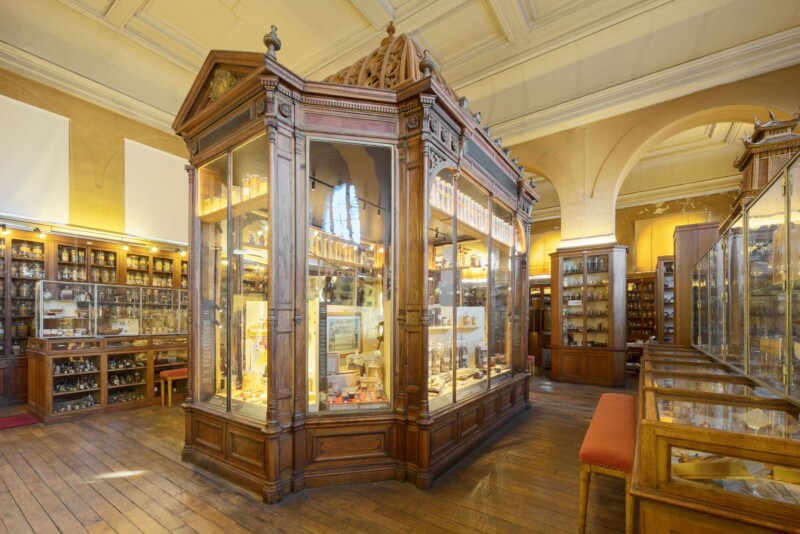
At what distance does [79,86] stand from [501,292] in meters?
8.58

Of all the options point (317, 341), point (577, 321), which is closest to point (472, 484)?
point (317, 341)

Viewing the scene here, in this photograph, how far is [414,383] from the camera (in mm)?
3230

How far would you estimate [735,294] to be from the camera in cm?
313

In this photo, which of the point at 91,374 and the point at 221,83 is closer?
the point at 221,83

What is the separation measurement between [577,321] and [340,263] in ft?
21.7

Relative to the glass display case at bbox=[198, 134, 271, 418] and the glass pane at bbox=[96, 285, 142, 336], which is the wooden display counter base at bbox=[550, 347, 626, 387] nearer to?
the glass display case at bbox=[198, 134, 271, 418]

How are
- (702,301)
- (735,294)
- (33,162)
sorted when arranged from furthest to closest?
(33,162) < (702,301) < (735,294)

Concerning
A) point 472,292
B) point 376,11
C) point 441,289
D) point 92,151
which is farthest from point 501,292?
point 92,151

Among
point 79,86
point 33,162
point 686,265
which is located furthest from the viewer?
point 79,86

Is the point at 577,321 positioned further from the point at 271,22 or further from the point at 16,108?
the point at 16,108

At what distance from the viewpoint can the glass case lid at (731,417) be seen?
1438 mm

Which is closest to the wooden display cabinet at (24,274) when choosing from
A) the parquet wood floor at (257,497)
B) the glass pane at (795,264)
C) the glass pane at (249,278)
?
the parquet wood floor at (257,497)

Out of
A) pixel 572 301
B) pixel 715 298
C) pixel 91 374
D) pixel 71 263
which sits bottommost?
pixel 91 374

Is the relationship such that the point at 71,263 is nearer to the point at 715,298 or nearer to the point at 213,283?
the point at 213,283
